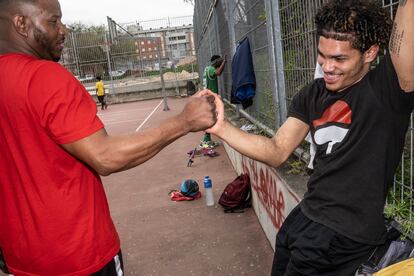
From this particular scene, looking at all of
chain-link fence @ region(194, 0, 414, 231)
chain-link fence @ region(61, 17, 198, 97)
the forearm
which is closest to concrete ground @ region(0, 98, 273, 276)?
chain-link fence @ region(194, 0, 414, 231)

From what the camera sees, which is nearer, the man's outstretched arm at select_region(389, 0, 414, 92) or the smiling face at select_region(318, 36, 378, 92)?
the man's outstretched arm at select_region(389, 0, 414, 92)

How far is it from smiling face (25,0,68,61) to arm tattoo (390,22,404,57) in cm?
157

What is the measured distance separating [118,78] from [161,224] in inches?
886

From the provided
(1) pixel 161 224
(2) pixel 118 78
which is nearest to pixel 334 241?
(1) pixel 161 224

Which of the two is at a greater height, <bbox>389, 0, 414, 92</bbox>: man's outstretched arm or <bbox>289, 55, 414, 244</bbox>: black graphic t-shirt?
<bbox>389, 0, 414, 92</bbox>: man's outstretched arm

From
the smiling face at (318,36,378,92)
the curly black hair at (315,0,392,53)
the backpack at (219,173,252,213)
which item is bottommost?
the backpack at (219,173,252,213)

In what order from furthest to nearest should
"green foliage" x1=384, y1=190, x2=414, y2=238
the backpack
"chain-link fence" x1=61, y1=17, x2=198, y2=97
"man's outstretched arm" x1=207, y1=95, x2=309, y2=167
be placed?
"chain-link fence" x1=61, y1=17, x2=198, y2=97, the backpack, "man's outstretched arm" x1=207, y1=95, x2=309, y2=167, "green foliage" x1=384, y1=190, x2=414, y2=238

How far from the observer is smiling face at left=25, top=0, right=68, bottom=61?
185 cm

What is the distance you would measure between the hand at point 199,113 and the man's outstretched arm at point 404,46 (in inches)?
40.1

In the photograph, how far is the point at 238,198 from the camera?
515 centimetres

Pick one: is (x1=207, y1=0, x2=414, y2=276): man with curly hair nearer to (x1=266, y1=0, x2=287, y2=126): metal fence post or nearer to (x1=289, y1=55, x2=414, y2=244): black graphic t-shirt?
(x1=289, y1=55, x2=414, y2=244): black graphic t-shirt

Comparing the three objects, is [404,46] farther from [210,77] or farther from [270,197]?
[210,77]

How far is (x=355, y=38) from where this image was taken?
181 cm

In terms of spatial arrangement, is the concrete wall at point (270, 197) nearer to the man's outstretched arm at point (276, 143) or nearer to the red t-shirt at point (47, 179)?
the man's outstretched arm at point (276, 143)
